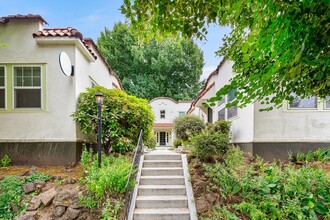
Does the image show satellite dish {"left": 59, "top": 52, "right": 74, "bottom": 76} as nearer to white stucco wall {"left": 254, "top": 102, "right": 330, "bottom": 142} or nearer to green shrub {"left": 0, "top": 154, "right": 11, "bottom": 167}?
green shrub {"left": 0, "top": 154, "right": 11, "bottom": 167}

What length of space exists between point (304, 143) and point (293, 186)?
263cm

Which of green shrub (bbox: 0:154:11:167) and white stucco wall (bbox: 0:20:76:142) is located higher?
white stucco wall (bbox: 0:20:76:142)

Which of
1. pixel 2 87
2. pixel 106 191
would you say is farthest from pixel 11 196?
pixel 2 87

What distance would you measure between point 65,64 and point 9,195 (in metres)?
3.67

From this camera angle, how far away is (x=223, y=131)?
29.7 feet

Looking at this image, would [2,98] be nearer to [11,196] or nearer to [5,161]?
[5,161]

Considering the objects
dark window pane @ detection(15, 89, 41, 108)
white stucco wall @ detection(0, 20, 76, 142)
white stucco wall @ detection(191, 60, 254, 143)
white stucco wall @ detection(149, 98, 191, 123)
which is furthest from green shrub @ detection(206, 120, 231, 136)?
white stucco wall @ detection(149, 98, 191, 123)

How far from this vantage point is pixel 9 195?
5.25 meters

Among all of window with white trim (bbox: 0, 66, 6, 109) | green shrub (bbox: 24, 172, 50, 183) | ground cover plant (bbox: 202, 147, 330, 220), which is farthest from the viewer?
window with white trim (bbox: 0, 66, 6, 109)

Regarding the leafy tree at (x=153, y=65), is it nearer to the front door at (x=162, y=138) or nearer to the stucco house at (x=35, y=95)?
the front door at (x=162, y=138)

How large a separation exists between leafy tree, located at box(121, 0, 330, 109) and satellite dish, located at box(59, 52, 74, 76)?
4.22 metres

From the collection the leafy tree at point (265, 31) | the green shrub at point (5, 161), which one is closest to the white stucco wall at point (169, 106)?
the green shrub at point (5, 161)

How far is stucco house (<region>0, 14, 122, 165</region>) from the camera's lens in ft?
23.1

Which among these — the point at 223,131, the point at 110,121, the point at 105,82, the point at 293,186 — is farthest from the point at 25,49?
the point at 293,186
